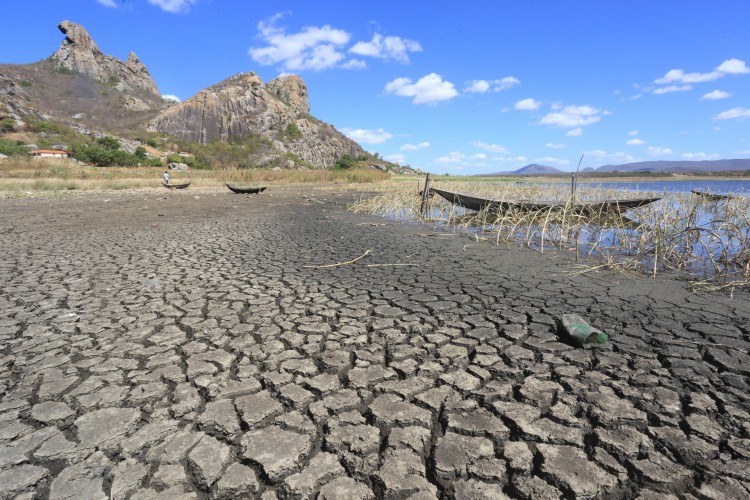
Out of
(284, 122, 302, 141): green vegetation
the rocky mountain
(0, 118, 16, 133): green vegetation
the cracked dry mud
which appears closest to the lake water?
the cracked dry mud

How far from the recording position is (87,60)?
8850 cm

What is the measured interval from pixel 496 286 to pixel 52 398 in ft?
12.8

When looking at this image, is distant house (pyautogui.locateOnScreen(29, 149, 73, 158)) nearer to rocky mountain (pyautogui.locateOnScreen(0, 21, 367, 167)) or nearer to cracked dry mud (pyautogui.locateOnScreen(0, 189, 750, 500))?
rocky mountain (pyautogui.locateOnScreen(0, 21, 367, 167))

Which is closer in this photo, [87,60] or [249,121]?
[249,121]

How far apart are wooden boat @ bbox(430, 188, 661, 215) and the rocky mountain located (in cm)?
6755

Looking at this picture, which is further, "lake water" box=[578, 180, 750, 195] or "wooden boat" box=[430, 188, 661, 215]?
"lake water" box=[578, 180, 750, 195]

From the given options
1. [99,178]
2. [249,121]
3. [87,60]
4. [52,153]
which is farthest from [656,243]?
[87,60]

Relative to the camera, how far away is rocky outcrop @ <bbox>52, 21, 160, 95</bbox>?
87812 mm

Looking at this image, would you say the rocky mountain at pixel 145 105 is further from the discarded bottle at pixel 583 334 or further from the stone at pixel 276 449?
the stone at pixel 276 449

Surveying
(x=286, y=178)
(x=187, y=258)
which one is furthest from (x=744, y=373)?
(x=286, y=178)

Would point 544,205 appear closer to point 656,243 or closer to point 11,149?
point 656,243

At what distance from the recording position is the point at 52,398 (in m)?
2.14

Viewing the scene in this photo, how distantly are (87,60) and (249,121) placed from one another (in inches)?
1598

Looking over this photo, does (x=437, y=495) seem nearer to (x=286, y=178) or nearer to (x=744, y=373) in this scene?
(x=744, y=373)
